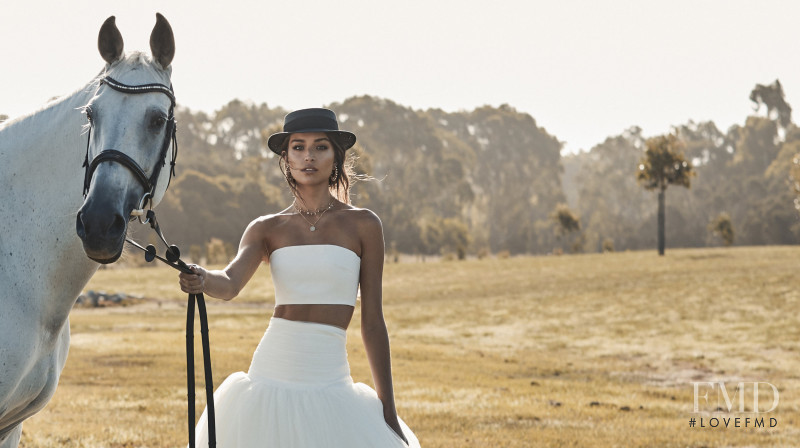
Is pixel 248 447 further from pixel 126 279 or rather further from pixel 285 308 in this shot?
pixel 126 279

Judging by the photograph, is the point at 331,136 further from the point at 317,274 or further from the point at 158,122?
the point at 158,122

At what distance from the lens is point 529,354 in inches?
847

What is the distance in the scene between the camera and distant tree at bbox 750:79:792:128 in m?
90.5

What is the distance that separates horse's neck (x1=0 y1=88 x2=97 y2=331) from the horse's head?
0.37m

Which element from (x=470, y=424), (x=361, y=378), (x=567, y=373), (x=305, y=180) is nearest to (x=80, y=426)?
(x=470, y=424)

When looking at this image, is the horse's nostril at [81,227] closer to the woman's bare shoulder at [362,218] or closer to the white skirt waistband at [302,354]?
the white skirt waistband at [302,354]

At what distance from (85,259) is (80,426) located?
6.78m

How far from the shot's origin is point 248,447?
11.5 ft

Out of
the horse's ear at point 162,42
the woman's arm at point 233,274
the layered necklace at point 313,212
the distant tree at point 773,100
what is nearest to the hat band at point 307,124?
the layered necklace at point 313,212

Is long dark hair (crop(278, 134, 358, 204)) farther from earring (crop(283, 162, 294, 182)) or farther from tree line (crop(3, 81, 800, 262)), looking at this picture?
tree line (crop(3, 81, 800, 262))

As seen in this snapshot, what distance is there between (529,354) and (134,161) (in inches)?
763

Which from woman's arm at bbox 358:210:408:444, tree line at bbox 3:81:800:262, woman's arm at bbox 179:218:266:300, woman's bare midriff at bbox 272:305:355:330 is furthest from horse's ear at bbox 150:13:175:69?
tree line at bbox 3:81:800:262

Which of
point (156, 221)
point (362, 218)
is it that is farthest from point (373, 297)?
point (156, 221)

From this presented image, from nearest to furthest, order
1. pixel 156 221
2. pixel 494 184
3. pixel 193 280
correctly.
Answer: pixel 193 280 → pixel 156 221 → pixel 494 184
